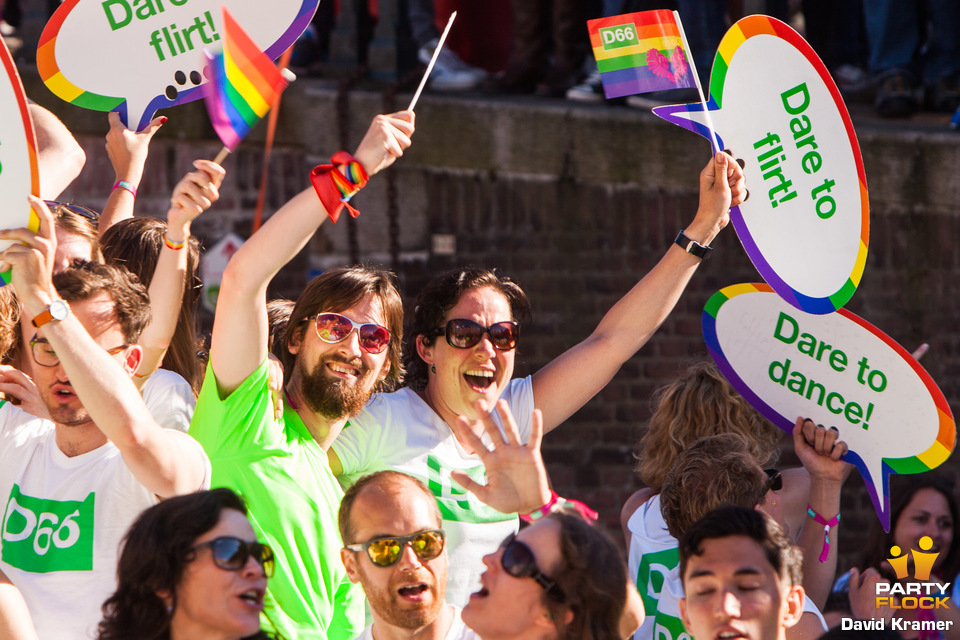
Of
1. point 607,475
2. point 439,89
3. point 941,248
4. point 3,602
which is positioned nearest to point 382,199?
point 439,89

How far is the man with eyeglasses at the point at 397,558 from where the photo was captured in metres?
2.62

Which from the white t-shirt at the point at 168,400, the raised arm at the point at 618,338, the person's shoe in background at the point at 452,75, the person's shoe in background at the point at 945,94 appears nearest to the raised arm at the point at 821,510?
the raised arm at the point at 618,338

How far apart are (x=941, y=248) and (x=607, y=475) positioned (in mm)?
1804

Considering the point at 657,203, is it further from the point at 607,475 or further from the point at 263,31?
the point at 263,31

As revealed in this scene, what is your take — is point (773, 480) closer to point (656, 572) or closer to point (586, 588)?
point (656, 572)

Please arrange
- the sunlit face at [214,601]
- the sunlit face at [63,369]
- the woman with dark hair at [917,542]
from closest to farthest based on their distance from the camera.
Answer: the sunlit face at [214,601] < the sunlit face at [63,369] < the woman with dark hair at [917,542]

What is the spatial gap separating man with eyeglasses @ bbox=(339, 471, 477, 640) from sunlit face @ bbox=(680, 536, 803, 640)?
498 millimetres

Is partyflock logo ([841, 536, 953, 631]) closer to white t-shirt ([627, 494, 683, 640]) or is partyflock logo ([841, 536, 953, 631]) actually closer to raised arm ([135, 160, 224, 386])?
white t-shirt ([627, 494, 683, 640])

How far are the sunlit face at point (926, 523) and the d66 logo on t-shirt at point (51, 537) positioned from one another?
2499 mm

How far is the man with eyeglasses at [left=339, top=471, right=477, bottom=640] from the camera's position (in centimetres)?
262

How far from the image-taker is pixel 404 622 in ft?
8.59

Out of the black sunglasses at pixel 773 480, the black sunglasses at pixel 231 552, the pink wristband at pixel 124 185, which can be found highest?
the pink wristband at pixel 124 185

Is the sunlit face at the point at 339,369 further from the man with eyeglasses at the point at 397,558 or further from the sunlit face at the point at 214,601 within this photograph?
the sunlit face at the point at 214,601

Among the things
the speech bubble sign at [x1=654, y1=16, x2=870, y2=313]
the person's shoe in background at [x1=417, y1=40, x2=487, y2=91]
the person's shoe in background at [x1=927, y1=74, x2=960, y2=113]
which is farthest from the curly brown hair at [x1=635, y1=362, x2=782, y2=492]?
the person's shoe in background at [x1=417, y1=40, x2=487, y2=91]
